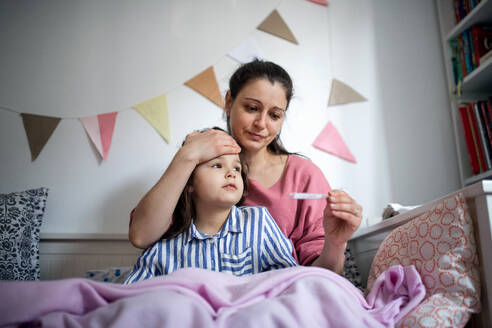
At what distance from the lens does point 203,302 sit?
621 mm

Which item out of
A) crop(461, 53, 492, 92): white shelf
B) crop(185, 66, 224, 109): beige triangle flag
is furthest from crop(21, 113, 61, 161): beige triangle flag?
crop(461, 53, 492, 92): white shelf

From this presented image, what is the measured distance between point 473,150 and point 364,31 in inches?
28.9

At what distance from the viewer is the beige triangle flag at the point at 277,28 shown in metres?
1.81

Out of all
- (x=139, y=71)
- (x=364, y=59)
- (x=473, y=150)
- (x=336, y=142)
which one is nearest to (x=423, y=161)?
(x=473, y=150)

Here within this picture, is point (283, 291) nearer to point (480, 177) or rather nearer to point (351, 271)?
point (351, 271)

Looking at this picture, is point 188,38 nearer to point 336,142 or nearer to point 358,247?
point 336,142

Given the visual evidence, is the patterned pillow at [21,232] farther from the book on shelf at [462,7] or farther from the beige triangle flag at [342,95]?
the book on shelf at [462,7]

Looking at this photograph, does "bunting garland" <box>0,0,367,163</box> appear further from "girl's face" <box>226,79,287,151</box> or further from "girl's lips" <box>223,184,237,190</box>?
"girl's lips" <box>223,184,237,190</box>

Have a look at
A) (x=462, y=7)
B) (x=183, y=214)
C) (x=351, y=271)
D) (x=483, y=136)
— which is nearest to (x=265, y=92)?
(x=183, y=214)

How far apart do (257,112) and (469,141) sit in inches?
40.0

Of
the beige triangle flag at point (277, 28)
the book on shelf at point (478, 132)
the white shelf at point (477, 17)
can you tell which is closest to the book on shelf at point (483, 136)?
the book on shelf at point (478, 132)

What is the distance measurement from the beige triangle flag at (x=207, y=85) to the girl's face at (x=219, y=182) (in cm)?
71

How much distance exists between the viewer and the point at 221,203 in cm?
104

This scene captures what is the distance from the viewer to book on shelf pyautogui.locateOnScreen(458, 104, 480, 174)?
1637 mm
